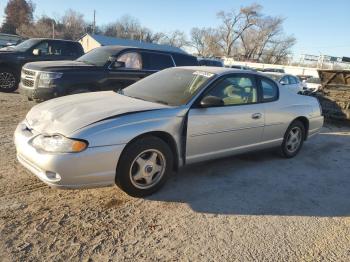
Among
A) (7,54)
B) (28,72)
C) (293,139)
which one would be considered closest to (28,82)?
(28,72)

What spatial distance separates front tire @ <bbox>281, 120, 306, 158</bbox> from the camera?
20.4 ft

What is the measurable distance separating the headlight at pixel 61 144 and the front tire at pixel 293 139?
3723 millimetres

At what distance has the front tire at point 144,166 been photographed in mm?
3965

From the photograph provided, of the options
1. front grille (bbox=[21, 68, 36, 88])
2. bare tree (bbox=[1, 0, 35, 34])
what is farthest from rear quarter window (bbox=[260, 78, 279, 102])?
bare tree (bbox=[1, 0, 35, 34])

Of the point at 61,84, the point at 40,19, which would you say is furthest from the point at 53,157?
the point at 40,19

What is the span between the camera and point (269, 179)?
17.1 ft

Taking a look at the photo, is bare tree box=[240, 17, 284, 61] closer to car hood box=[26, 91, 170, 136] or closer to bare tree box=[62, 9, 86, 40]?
bare tree box=[62, 9, 86, 40]

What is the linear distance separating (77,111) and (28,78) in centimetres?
499

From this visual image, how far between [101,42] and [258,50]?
53.6 metres

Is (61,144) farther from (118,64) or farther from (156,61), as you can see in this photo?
(156,61)

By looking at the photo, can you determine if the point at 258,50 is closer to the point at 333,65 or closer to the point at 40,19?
the point at 333,65

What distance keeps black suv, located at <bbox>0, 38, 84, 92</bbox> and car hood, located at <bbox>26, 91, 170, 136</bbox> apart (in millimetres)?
7582

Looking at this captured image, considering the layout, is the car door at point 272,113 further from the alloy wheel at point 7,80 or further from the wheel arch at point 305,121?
the alloy wheel at point 7,80

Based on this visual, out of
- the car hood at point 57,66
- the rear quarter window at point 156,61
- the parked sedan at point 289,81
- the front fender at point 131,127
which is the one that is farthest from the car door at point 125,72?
the parked sedan at point 289,81
